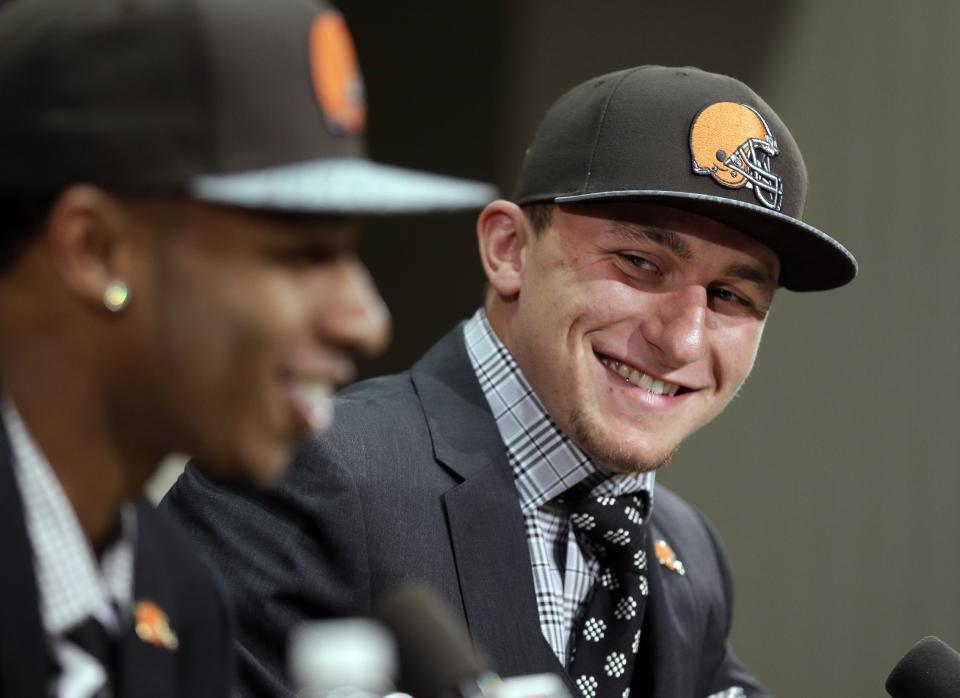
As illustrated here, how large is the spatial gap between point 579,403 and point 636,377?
8 cm

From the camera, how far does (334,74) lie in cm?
98

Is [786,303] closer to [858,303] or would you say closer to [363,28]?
[858,303]

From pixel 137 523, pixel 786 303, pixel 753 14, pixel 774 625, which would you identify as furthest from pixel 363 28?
pixel 137 523

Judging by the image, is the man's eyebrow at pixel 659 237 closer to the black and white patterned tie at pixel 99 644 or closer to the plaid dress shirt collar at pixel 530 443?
the plaid dress shirt collar at pixel 530 443

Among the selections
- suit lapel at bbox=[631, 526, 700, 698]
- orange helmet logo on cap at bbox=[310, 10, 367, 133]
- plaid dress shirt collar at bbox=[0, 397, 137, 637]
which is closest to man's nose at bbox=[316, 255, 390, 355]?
orange helmet logo on cap at bbox=[310, 10, 367, 133]

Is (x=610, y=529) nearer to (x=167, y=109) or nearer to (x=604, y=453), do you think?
(x=604, y=453)

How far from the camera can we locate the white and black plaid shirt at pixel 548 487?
1682mm

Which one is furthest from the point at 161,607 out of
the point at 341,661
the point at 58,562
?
the point at 341,661

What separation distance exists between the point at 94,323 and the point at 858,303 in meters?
2.75

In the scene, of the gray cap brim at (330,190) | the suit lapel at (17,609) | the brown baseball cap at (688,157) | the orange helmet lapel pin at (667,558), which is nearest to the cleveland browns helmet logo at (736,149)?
the brown baseball cap at (688,157)

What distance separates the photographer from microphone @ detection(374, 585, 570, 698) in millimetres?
1017

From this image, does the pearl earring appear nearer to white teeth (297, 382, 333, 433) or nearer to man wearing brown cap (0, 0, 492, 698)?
man wearing brown cap (0, 0, 492, 698)

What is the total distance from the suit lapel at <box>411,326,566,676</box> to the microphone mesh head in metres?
0.54

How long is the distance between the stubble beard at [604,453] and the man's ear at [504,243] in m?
0.21
